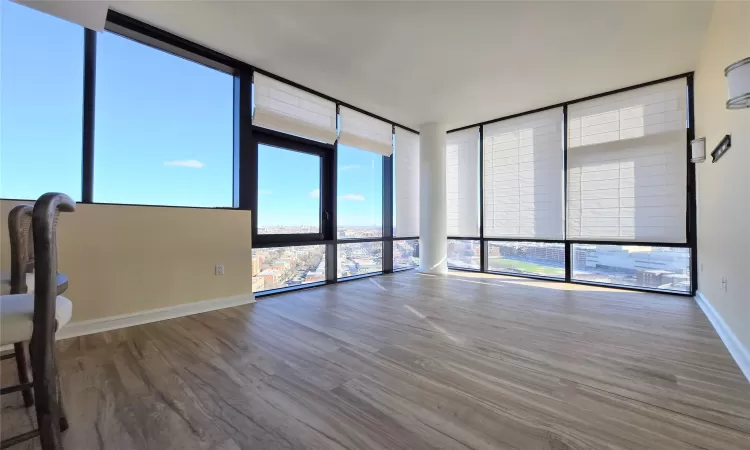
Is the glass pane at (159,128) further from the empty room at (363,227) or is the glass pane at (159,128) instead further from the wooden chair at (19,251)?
the wooden chair at (19,251)

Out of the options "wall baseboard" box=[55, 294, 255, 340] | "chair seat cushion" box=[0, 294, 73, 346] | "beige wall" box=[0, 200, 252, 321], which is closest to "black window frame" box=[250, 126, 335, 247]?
"beige wall" box=[0, 200, 252, 321]

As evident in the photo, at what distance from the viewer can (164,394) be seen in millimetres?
1573

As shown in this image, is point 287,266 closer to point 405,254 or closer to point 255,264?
point 255,264

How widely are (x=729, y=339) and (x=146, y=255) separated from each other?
187 inches

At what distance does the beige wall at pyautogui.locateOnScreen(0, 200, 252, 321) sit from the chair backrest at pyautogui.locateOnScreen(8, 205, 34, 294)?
124 cm

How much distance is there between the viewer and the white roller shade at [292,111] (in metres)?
3.60

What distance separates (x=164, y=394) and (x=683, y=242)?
535 cm

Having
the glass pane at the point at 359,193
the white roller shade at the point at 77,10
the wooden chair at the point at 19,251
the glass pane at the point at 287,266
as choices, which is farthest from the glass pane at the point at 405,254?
the wooden chair at the point at 19,251

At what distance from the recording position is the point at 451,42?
3.02 metres

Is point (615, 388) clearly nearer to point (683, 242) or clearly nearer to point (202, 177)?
point (683, 242)

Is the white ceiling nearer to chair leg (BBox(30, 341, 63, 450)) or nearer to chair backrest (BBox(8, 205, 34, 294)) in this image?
chair backrest (BBox(8, 205, 34, 294))

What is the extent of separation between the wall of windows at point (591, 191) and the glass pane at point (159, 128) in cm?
407

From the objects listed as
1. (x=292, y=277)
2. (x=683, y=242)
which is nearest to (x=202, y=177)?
(x=292, y=277)

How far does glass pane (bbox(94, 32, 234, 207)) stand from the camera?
8.90ft
